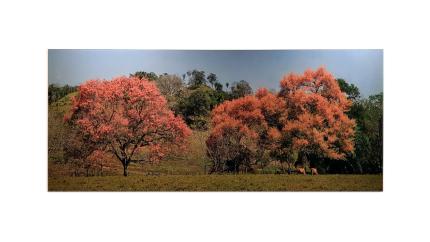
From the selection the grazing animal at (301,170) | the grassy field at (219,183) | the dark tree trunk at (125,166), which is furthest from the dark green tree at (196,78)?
the grazing animal at (301,170)

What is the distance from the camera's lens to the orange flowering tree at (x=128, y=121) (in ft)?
40.1

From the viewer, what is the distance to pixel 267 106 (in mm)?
12250

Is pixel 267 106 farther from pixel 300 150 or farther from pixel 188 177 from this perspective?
pixel 188 177

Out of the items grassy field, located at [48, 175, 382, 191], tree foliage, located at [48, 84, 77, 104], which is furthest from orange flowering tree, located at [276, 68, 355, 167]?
tree foliage, located at [48, 84, 77, 104]

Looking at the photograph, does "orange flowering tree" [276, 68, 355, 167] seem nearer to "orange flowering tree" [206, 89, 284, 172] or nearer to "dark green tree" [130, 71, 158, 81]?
"orange flowering tree" [206, 89, 284, 172]

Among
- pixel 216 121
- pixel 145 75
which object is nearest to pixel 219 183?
pixel 216 121

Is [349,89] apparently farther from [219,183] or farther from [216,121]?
[219,183]

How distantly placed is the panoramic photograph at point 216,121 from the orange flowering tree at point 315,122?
0.02m

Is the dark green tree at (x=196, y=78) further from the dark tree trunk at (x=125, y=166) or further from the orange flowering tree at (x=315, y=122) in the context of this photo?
the dark tree trunk at (x=125, y=166)

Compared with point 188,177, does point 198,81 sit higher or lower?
higher

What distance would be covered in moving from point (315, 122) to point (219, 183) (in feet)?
5.65
